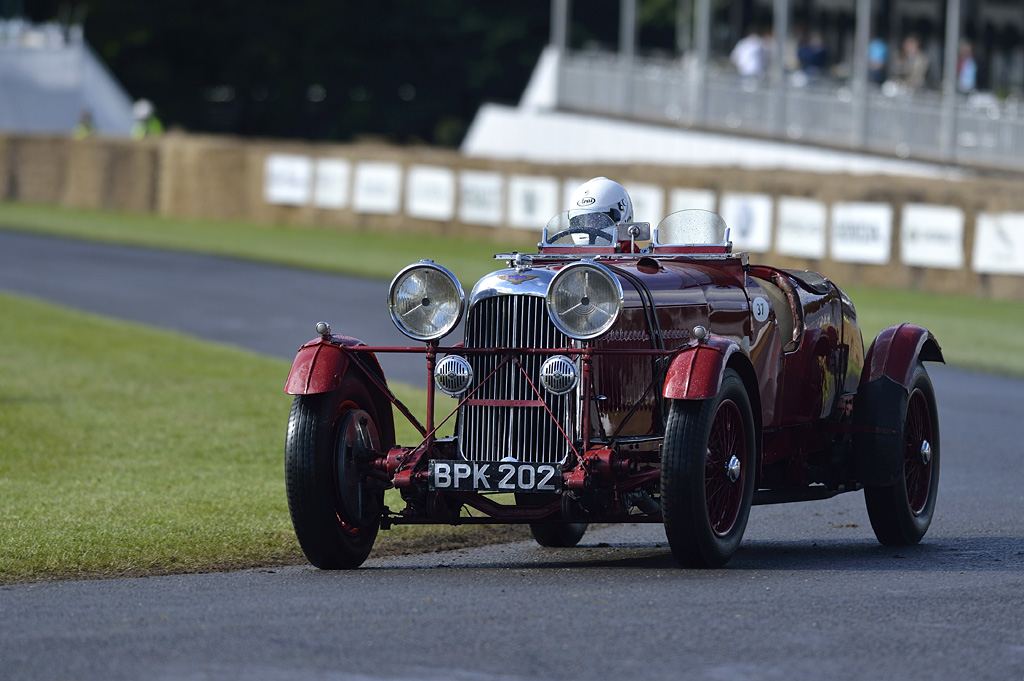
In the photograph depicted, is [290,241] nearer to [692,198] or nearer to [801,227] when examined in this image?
[692,198]

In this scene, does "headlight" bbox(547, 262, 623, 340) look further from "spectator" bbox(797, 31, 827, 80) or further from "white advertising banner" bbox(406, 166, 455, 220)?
"spectator" bbox(797, 31, 827, 80)

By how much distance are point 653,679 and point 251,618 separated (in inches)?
63.1

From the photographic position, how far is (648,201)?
2772 centimetres

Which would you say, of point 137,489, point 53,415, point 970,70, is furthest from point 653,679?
point 970,70

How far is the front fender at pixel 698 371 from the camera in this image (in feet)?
21.6

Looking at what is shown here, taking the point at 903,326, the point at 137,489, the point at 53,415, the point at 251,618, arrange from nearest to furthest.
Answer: the point at 251,618 → the point at 903,326 → the point at 137,489 → the point at 53,415

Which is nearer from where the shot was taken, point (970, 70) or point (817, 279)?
point (817, 279)

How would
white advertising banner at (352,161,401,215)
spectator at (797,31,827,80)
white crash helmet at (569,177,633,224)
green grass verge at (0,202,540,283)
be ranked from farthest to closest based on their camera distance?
spectator at (797,31,827,80)
white advertising banner at (352,161,401,215)
green grass verge at (0,202,540,283)
white crash helmet at (569,177,633,224)

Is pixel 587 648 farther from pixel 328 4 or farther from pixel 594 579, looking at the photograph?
pixel 328 4

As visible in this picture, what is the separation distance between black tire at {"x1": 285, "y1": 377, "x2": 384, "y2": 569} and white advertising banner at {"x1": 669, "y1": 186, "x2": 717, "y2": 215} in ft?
62.9

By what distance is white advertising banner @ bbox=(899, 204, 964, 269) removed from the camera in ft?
74.4

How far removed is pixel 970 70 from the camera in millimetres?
30125

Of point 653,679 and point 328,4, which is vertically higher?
point 328,4

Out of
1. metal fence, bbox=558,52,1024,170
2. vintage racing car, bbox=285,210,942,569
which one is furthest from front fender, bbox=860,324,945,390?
metal fence, bbox=558,52,1024,170
